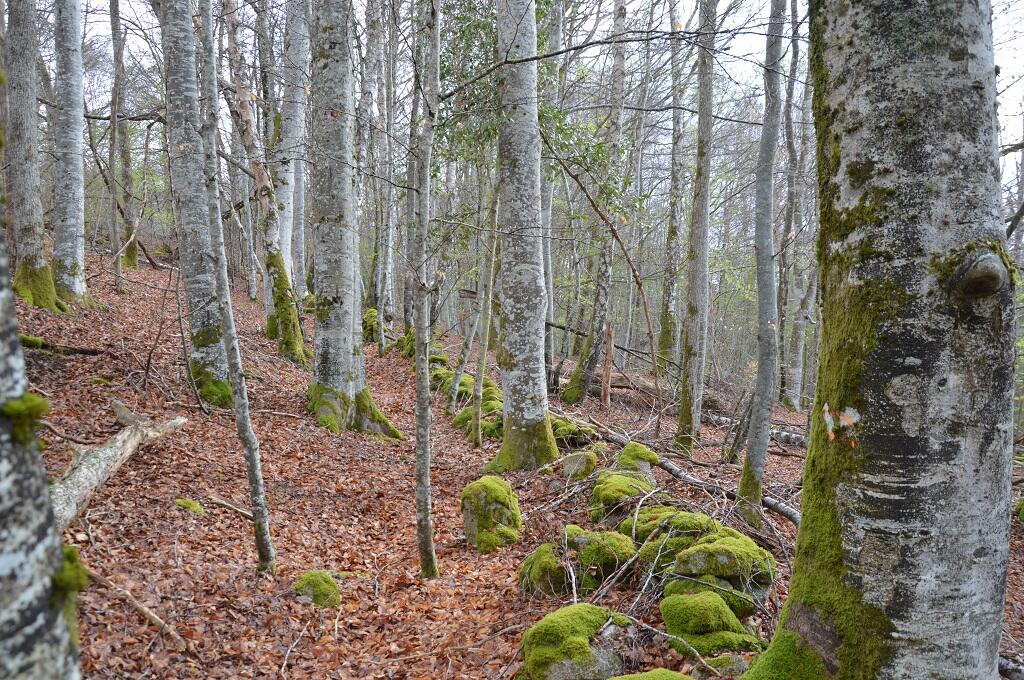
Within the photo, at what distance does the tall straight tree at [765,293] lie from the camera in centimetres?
484

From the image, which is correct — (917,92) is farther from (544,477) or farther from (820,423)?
(544,477)

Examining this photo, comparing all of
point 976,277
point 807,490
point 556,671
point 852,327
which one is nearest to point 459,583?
point 556,671

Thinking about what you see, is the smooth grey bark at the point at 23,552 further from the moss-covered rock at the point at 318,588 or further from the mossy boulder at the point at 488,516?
the mossy boulder at the point at 488,516

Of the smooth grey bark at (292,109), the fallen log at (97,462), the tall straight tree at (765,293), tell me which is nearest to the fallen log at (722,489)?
the tall straight tree at (765,293)

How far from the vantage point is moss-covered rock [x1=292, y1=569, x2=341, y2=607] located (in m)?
4.38

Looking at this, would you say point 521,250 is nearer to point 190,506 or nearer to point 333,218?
point 333,218

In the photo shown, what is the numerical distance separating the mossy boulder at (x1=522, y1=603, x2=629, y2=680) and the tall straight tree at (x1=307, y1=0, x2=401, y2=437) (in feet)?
17.9

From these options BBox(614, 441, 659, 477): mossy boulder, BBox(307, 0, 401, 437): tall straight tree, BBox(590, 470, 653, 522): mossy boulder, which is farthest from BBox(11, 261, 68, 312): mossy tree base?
BBox(614, 441, 659, 477): mossy boulder

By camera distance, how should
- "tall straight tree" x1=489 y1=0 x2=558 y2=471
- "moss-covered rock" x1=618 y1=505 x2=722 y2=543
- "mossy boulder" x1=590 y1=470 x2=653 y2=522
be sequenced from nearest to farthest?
"moss-covered rock" x1=618 y1=505 x2=722 y2=543, "mossy boulder" x1=590 y1=470 x2=653 y2=522, "tall straight tree" x1=489 y1=0 x2=558 y2=471

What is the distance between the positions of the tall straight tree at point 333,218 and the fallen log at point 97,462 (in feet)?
7.62

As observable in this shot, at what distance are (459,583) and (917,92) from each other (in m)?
4.47

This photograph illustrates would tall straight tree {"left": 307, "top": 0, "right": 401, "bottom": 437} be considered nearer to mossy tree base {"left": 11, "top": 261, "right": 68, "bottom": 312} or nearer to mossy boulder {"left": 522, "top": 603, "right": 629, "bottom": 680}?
mossy tree base {"left": 11, "top": 261, "right": 68, "bottom": 312}

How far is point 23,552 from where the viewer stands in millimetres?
962

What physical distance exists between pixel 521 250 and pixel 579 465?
2532 mm
